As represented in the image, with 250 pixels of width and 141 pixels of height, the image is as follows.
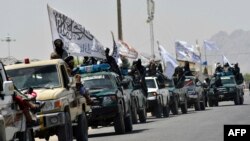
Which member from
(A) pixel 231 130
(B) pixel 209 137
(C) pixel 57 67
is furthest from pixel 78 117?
(A) pixel 231 130

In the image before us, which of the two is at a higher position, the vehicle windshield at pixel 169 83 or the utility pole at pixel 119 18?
the utility pole at pixel 119 18

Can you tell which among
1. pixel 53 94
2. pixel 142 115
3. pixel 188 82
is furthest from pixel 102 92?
pixel 188 82

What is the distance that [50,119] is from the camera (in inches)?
687

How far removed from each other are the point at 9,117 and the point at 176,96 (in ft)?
84.9

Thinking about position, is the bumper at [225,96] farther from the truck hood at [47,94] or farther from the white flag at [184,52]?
the truck hood at [47,94]

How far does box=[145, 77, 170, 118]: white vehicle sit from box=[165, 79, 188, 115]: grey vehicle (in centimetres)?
143

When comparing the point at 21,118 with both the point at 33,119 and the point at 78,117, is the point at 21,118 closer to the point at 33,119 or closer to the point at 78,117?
the point at 33,119

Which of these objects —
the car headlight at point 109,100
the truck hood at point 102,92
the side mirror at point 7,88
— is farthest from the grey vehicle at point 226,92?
the side mirror at point 7,88

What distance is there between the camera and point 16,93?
49.0ft

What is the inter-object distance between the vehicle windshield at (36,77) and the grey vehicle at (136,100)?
27.7 ft

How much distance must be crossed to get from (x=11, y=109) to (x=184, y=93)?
90.9 ft

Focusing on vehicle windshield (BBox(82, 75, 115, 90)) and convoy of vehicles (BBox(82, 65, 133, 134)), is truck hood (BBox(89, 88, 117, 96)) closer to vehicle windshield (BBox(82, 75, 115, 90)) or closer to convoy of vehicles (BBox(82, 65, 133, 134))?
convoy of vehicles (BBox(82, 65, 133, 134))

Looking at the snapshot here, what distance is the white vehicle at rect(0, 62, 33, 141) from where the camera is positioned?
13.2 m

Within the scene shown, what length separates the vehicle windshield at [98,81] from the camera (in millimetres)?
25109
